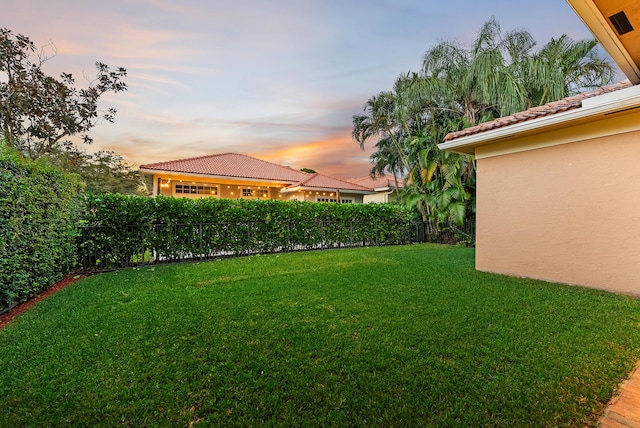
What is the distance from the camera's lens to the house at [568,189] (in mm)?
4824

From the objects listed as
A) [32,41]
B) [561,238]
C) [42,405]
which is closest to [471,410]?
[42,405]

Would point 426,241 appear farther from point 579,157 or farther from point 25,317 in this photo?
point 25,317

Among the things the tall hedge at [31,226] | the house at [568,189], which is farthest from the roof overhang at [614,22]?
the tall hedge at [31,226]

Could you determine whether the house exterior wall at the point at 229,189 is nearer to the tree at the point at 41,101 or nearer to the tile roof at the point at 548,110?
the tree at the point at 41,101

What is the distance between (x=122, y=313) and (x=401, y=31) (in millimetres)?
11282

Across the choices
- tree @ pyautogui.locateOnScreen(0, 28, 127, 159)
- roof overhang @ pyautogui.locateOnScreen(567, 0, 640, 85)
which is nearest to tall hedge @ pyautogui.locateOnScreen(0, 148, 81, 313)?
roof overhang @ pyautogui.locateOnScreen(567, 0, 640, 85)

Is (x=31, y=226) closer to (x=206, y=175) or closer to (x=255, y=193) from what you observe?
(x=206, y=175)

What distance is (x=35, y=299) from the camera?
4.81m

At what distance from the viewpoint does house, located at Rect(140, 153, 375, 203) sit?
16.3 meters

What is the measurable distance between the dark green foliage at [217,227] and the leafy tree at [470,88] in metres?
2.30

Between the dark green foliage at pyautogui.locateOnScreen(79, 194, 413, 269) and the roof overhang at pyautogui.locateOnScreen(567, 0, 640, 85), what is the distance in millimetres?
8810

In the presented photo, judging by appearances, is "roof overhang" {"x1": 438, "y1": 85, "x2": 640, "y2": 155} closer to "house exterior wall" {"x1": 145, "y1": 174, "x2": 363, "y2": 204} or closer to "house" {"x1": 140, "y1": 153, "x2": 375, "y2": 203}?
"house" {"x1": 140, "y1": 153, "x2": 375, "y2": 203}

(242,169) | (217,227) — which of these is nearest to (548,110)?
(217,227)

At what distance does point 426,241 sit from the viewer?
1406cm
